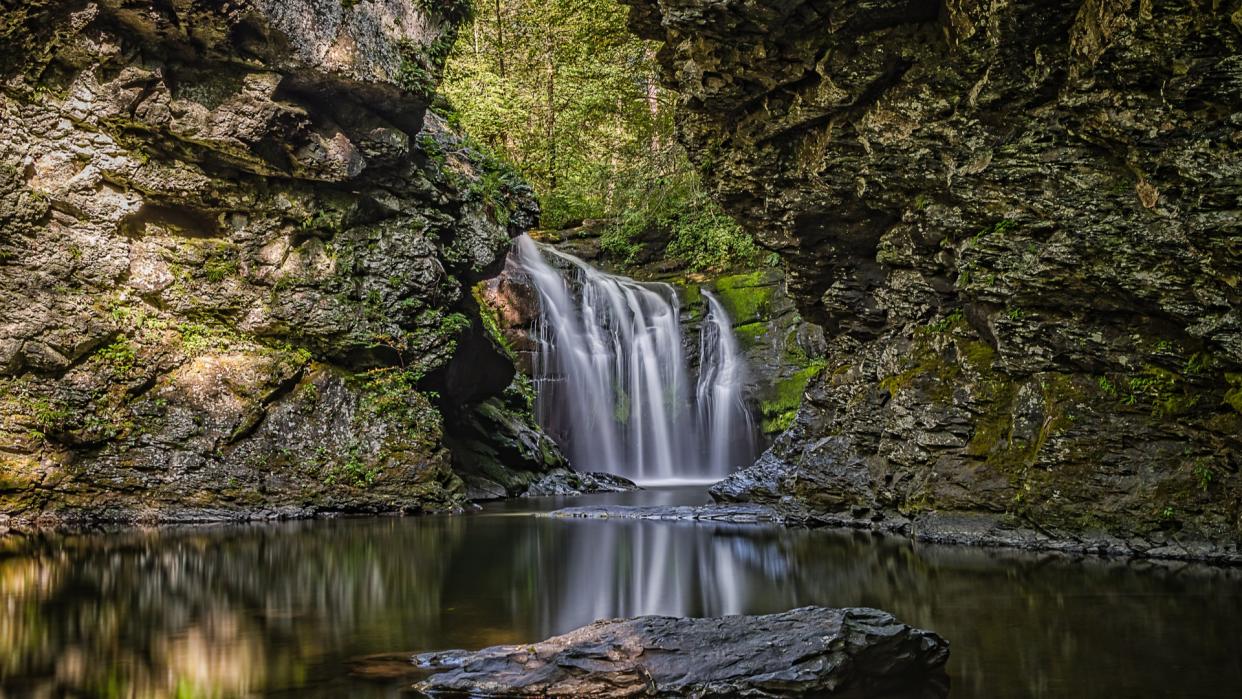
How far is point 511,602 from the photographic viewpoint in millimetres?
6734

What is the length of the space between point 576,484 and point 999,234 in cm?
1179

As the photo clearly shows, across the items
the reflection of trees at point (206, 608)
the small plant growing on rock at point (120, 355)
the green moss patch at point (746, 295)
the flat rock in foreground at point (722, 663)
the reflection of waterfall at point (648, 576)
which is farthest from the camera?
the green moss patch at point (746, 295)

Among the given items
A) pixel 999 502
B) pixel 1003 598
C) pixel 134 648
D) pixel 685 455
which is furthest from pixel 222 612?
pixel 685 455

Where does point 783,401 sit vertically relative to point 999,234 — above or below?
below

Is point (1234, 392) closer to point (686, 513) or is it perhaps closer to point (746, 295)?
point (686, 513)

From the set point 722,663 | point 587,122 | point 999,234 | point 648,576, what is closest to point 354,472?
point 648,576

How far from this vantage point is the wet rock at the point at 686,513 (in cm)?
1325

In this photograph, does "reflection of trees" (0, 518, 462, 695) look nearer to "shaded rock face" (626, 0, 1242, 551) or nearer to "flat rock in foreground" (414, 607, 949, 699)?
"flat rock in foreground" (414, 607, 949, 699)

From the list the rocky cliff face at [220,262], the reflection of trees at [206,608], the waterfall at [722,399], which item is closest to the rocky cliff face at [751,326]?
the waterfall at [722,399]

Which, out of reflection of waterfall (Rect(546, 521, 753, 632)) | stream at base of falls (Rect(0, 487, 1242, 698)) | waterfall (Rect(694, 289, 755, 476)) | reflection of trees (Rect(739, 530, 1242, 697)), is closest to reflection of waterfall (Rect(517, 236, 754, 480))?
waterfall (Rect(694, 289, 755, 476))

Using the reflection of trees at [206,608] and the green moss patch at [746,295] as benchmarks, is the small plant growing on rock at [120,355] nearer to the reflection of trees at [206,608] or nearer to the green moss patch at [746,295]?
the reflection of trees at [206,608]

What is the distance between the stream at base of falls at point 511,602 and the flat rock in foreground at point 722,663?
28cm

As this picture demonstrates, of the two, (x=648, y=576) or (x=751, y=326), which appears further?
(x=751, y=326)

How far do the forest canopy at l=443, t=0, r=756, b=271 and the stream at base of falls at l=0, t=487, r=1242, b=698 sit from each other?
40.6 feet
